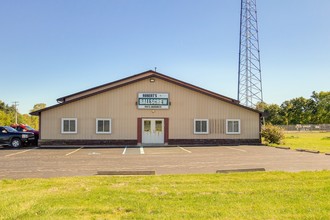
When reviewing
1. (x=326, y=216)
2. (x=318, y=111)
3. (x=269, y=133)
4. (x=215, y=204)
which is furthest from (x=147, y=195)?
(x=318, y=111)

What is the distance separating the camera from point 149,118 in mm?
24438

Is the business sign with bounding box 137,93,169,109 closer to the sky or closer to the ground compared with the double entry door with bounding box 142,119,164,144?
closer to the sky

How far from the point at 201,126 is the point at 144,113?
15.6 feet

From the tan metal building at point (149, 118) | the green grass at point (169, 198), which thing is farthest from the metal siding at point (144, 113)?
the green grass at point (169, 198)

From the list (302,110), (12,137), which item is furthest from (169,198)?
(302,110)

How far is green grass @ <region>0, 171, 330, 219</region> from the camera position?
18.0ft

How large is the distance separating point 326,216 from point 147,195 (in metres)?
3.47

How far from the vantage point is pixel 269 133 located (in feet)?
82.9

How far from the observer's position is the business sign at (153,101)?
959 inches

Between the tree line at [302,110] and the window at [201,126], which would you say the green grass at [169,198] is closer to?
the window at [201,126]

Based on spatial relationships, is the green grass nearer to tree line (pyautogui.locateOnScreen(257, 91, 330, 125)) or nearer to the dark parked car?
the dark parked car

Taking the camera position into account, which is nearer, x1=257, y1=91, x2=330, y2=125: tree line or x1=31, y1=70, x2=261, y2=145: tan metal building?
x1=31, y1=70, x2=261, y2=145: tan metal building

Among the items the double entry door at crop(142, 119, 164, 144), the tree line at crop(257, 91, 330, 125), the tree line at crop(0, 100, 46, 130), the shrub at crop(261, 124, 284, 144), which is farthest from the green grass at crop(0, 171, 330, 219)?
the tree line at crop(257, 91, 330, 125)

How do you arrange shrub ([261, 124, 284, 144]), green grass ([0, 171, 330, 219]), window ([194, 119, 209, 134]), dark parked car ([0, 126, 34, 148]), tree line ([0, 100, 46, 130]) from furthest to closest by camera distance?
tree line ([0, 100, 46, 130]) < shrub ([261, 124, 284, 144]) < window ([194, 119, 209, 134]) < dark parked car ([0, 126, 34, 148]) < green grass ([0, 171, 330, 219])
